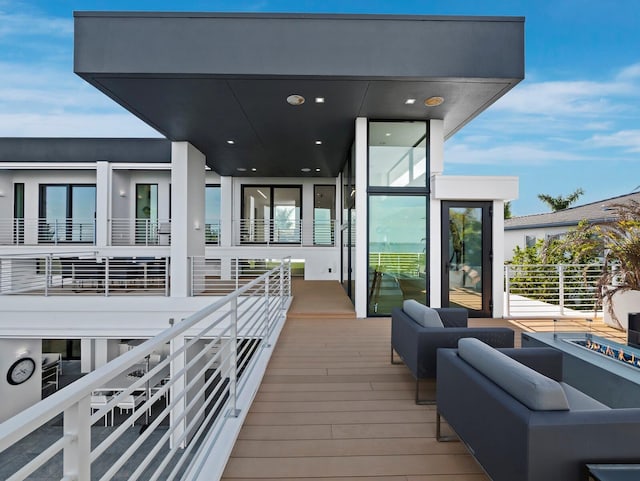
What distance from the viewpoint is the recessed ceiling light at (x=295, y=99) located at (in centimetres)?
495

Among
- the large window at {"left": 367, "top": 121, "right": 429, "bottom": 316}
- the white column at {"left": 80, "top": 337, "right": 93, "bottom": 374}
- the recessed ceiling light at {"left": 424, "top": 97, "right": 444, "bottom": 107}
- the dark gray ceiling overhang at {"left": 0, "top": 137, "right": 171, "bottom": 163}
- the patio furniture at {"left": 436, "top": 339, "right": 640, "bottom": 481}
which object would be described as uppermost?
the dark gray ceiling overhang at {"left": 0, "top": 137, "right": 171, "bottom": 163}

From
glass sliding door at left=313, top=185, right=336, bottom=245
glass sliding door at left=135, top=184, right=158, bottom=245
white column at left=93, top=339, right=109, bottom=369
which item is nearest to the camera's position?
white column at left=93, top=339, right=109, bottom=369

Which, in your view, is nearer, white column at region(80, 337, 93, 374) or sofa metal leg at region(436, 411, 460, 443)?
sofa metal leg at region(436, 411, 460, 443)

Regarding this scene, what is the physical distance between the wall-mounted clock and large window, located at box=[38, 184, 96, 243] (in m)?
4.27

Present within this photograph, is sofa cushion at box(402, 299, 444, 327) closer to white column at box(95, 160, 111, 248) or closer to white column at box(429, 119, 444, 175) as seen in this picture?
white column at box(429, 119, 444, 175)

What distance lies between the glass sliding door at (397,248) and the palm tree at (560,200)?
2301 centimetres

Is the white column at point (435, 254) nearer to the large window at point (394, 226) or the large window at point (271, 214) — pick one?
the large window at point (394, 226)

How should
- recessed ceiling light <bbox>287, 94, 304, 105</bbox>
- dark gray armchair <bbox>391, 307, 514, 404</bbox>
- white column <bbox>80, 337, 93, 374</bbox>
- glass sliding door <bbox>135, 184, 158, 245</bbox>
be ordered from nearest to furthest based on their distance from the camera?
dark gray armchair <bbox>391, 307, 514, 404</bbox>, recessed ceiling light <bbox>287, 94, 304, 105</bbox>, white column <bbox>80, 337, 93, 374</bbox>, glass sliding door <bbox>135, 184, 158, 245</bbox>

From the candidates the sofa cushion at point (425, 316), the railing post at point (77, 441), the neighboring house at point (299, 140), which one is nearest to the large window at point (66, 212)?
the neighboring house at point (299, 140)

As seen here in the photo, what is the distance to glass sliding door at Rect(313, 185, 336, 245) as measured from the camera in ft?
36.8

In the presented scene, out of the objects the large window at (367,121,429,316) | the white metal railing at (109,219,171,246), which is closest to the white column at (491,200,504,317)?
the large window at (367,121,429,316)

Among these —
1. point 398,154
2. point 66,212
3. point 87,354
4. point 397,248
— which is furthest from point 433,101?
point 66,212

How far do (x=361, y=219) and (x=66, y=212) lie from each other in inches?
430

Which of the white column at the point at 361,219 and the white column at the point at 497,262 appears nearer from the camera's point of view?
the white column at the point at 361,219
